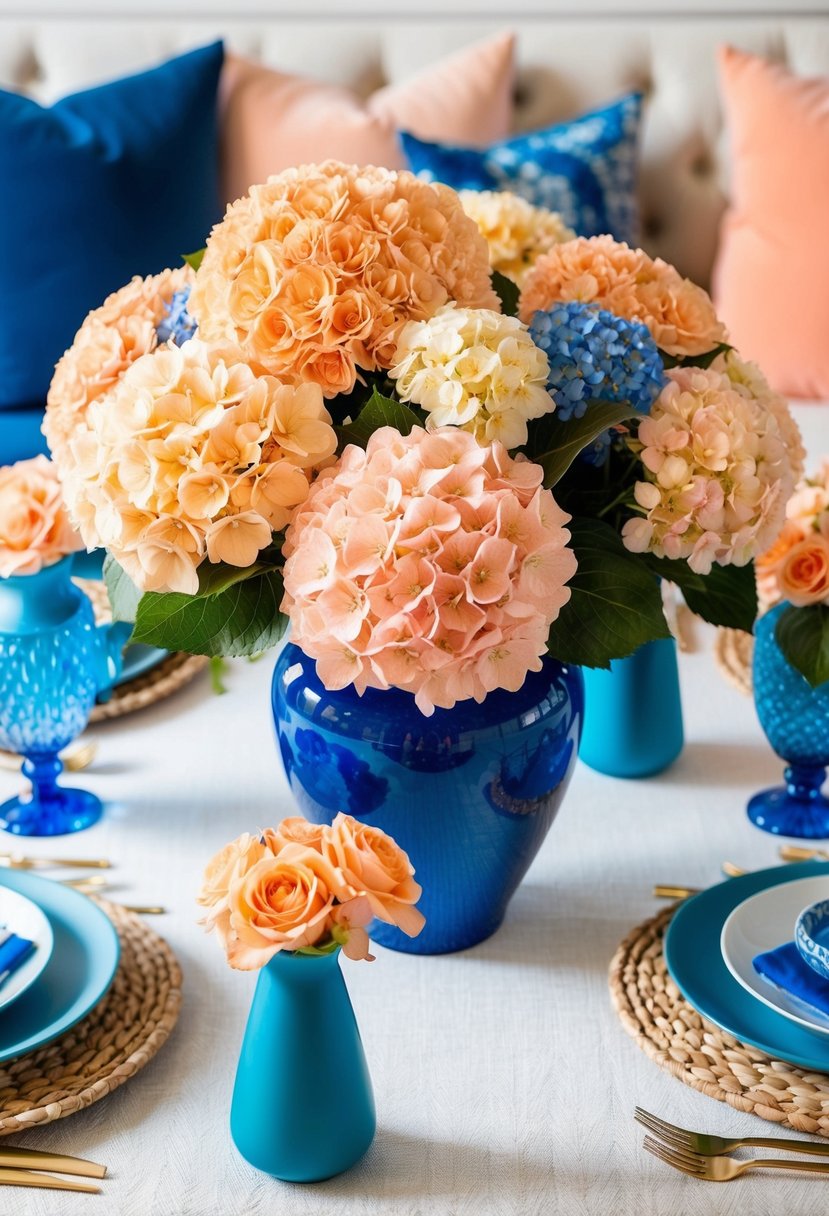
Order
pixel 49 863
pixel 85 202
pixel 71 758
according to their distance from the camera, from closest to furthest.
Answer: pixel 49 863 → pixel 71 758 → pixel 85 202

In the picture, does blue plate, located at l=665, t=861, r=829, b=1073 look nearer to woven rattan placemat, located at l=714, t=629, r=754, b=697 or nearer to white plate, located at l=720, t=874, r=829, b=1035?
white plate, located at l=720, t=874, r=829, b=1035

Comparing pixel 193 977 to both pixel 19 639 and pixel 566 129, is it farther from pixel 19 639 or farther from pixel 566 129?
pixel 566 129

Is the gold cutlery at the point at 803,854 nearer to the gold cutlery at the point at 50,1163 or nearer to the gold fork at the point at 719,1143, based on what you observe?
the gold fork at the point at 719,1143

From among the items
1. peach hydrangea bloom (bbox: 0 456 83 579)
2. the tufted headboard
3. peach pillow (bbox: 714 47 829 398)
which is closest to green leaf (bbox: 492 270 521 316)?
peach hydrangea bloom (bbox: 0 456 83 579)

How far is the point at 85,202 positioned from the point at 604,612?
1.63 m

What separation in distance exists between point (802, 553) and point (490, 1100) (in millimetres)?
472

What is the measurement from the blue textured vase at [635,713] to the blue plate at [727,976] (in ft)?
0.58

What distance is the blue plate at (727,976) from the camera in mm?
821

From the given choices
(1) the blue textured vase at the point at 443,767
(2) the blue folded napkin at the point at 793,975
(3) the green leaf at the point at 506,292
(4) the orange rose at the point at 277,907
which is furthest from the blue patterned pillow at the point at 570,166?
(4) the orange rose at the point at 277,907

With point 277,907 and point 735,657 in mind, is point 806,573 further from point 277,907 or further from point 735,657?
point 277,907

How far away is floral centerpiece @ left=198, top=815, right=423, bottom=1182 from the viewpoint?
0.68 m

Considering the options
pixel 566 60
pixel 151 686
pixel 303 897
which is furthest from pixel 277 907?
pixel 566 60

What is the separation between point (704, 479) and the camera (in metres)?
0.84

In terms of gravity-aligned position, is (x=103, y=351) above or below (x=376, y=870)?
above
